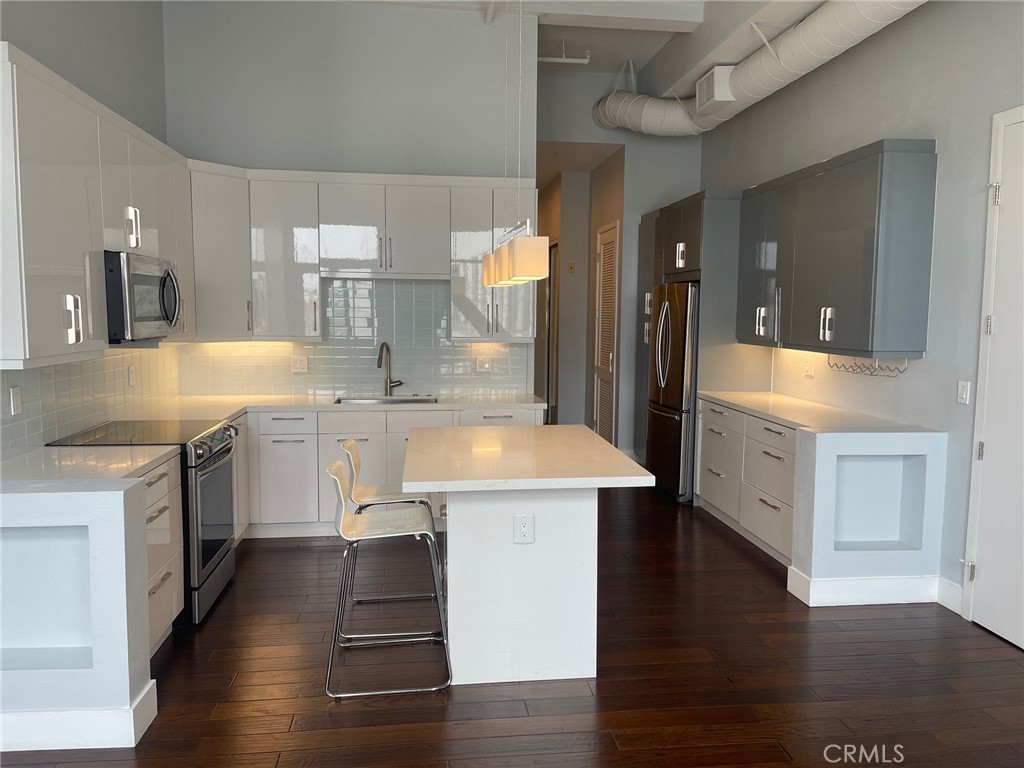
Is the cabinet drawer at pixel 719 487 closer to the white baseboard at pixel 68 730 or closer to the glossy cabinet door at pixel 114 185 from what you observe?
the white baseboard at pixel 68 730

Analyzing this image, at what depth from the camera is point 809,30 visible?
4082 millimetres

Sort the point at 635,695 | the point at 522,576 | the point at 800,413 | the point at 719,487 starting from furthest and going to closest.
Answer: the point at 719,487
the point at 800,413
the point at 522,576
the point at 635,695

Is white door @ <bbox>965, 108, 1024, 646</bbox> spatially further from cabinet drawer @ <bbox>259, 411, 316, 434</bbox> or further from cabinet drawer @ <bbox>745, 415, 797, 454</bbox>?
cabinet drawer @ <bbox>259, 411, 316, 434</bbox>

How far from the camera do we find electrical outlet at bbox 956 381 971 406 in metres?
3.55

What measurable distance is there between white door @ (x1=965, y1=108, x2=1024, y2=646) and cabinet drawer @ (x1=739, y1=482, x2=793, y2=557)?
3.10 ft

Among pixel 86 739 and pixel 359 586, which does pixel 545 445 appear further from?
pixel 86 739

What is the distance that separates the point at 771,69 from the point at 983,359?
227 centimetres

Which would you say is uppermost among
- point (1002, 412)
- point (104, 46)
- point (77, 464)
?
point (104, 46)

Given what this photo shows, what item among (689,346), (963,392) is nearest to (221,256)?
(689,346)

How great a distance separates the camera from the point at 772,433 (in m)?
4.38

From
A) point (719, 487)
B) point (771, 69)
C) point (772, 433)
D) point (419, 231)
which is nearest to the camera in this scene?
point (772, 433)

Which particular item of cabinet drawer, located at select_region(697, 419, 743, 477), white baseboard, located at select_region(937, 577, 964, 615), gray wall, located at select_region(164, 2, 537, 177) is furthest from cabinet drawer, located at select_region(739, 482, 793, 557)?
gray wall, located at select_region(164, 2, 537, 177)

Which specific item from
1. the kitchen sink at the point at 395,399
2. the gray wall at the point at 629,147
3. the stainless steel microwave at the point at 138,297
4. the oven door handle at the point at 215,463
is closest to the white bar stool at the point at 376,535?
the oven door handle at the point at 215,463

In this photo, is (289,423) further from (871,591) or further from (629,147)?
(629,147)
